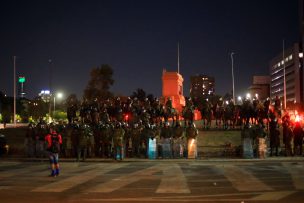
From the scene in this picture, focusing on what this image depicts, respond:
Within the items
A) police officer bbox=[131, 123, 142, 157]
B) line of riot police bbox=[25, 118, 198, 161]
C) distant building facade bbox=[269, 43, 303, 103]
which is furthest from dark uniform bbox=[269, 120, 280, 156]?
distant building facade bbox=[269, 43, 303, 103]

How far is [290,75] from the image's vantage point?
148 meters

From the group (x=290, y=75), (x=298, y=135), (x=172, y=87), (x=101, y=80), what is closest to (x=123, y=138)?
(x=298, y=135)

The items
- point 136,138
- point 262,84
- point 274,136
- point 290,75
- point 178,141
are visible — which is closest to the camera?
point 274,136

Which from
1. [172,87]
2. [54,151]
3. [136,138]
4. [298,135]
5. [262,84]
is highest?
[262,84]

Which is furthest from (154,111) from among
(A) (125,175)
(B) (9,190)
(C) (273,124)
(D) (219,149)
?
(B) (9,190)

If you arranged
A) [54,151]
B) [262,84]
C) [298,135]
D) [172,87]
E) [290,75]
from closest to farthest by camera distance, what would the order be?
[54,151], [298,135], [172,87], [290,75], [262,84]

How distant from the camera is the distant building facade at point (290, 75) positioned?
136 metres

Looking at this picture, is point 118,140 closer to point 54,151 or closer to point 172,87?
point 54,151

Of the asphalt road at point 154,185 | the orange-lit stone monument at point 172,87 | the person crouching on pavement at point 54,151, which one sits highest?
the orange-lit stone monument at point 172,87

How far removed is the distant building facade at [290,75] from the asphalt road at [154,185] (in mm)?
100103

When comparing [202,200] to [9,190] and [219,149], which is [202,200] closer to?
[9,190]

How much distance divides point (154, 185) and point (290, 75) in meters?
140

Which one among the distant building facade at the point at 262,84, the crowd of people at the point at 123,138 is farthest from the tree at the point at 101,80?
the distant building facade at the point at 262,84

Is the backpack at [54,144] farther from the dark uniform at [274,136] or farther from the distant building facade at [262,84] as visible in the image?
the distant building facade at [262,84]
